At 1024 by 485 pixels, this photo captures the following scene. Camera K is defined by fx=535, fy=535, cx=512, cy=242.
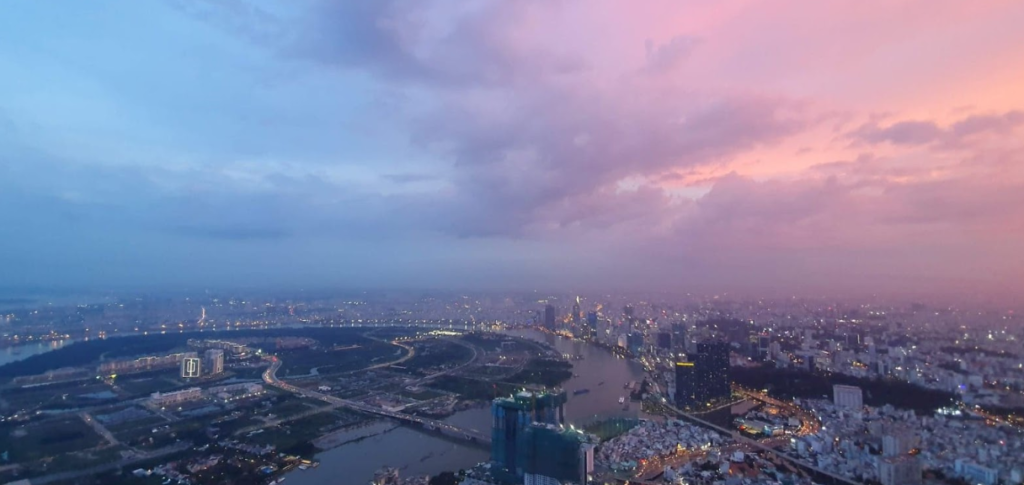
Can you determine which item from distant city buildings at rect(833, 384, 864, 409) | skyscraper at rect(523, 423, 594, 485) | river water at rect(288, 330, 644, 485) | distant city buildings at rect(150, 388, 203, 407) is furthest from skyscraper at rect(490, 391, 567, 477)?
distant city buildings at rect(150, 388, 203, 407)

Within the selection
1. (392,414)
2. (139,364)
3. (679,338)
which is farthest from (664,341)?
(139,364)

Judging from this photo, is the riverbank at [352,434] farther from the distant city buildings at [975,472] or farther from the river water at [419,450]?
the distant city buildings at [975,472]

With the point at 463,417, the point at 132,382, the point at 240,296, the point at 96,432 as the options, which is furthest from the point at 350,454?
the point at 240,296

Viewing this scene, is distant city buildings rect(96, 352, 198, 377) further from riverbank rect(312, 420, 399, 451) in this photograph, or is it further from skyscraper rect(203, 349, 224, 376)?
riverbank rect(312, 420, 399, 451)

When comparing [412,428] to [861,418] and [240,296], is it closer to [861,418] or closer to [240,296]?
[861,418]

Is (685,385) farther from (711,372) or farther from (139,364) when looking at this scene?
(139,364)

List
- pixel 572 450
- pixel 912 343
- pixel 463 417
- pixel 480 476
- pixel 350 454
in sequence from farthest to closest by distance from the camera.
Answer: pixel 912 343, pixel 463 417, pixel 350 454, pixel 480 476, pixel 572 450
